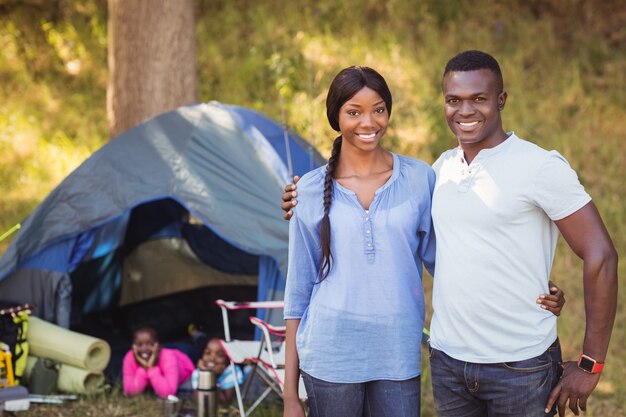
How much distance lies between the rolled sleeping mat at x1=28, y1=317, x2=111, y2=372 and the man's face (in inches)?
118

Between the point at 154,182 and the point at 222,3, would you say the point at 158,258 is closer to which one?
the point at 154,182

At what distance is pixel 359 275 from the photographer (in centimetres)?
234

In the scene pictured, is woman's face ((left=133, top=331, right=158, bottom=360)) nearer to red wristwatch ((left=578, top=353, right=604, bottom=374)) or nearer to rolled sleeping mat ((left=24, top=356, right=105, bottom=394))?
rolled sleeping mat ((left=24, top=356, right=105, bottom=394))

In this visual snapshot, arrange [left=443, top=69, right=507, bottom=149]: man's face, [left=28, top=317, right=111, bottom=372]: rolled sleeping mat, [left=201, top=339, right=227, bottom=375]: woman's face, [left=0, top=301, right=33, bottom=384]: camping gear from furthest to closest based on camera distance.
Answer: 1. [left=201, top=339, right=227, bottom=375]: woman's face
2. [left=28, top=317, right=111, bottom=372]: rolled sleeping mat
3. [left=0, top=301, right=33, bottom=384]: camping gear
4. [left=443, top=69, right=507, bottom=149]: man's face

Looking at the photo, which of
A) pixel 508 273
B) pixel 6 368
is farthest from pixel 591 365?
pixel 6 368

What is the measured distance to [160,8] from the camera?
673 centimetres

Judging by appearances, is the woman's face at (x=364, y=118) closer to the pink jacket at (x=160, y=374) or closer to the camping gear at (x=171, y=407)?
the camping gear at (x=171, y=407)

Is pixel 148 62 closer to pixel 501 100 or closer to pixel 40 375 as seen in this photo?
pixel 40 375

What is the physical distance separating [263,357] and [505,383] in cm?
227

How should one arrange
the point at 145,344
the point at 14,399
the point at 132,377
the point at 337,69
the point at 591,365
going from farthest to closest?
1. the point at 337,69
2. the point at 145,344
3. the point at 132,377
4. the point at 14,399
5. the point at 591,365

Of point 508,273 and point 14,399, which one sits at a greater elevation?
point 508,273

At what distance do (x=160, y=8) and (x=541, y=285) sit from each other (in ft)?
16.8

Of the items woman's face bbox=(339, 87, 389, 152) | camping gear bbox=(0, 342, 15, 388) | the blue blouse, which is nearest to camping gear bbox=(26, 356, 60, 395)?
camping gear bbox=(0, 342, 15, 388)

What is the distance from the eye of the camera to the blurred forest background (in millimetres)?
7832
